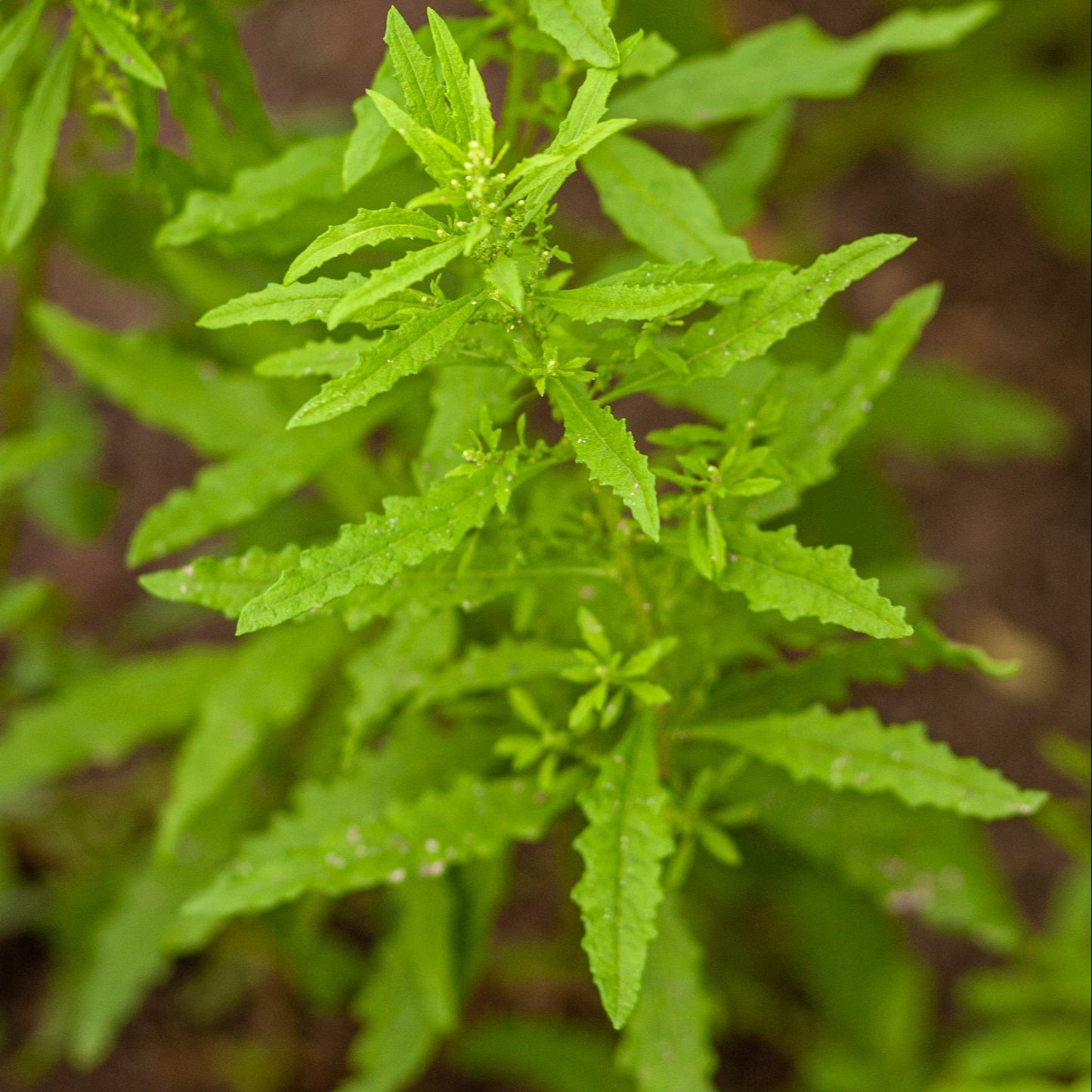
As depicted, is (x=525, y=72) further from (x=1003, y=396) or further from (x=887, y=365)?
(x=1003, y=396)

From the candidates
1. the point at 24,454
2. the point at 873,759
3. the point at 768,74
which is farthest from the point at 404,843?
the point at 768,74

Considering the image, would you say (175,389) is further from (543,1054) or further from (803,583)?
(543,1054)

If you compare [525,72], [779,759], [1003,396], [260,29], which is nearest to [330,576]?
[779,759]

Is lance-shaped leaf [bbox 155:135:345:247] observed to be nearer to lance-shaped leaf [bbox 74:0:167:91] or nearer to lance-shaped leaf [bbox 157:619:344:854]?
lance-shaped leaf [bbox 74:0:167:91]

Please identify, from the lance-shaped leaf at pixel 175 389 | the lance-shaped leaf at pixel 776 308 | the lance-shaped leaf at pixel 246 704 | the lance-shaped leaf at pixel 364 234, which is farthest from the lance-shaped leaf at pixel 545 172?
the lance-shaped leaf at pixel 246 704

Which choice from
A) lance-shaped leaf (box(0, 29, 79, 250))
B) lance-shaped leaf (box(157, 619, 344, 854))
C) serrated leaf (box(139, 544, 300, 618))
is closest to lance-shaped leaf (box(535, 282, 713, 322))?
serrated leaf (box(139, 544, 300, 618))
